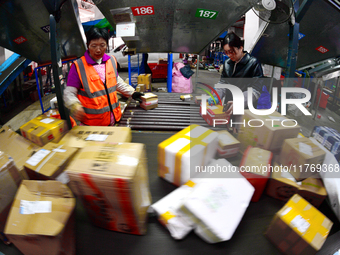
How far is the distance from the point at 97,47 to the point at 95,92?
19.2 inches

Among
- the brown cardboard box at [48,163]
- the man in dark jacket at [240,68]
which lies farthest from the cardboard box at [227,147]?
the brown cardboard box at [48,163]

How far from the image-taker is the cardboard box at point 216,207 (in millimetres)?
1012

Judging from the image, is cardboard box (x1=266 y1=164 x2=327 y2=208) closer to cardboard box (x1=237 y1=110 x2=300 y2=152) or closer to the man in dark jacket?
cardboard box (x1=237 y1=110 x2=300 y2=152)

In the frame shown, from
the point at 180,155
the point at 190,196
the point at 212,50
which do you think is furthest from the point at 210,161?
the point at 212,50

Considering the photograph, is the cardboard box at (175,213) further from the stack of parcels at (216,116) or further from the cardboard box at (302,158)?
the stack of parcels at (216,116)

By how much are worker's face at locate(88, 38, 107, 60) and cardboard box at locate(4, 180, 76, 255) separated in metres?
1.54

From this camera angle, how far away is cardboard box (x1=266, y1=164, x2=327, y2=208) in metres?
1.28

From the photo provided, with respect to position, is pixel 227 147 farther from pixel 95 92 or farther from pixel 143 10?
pixel 143 10

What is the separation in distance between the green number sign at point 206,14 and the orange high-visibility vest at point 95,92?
2.18 m

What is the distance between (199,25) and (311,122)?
3.42 metres

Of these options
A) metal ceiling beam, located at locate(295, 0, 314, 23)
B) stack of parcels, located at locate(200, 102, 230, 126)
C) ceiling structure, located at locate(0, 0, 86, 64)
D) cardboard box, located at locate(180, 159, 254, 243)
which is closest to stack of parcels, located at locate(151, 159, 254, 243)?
cardboard box, located at locate(180, 159, 254, 243)

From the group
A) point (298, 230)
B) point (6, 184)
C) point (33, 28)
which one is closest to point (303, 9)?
point (298, 230)

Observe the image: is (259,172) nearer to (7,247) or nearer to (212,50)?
(7,247)

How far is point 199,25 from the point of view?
12.9 feet
